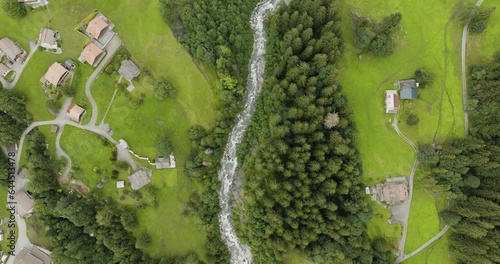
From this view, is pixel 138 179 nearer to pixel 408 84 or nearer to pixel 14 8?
pixel 14 8

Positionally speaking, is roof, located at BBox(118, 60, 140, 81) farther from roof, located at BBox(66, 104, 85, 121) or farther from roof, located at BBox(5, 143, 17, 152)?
roof, located at BBox(5, 143, 17, 152)

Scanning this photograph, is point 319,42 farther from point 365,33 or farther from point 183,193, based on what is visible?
point 183,193

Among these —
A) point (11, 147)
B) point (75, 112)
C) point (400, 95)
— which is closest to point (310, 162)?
point (400, 95)

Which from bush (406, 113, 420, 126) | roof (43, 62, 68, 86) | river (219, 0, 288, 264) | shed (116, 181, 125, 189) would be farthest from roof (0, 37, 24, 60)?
bush (406, 113, 420, 126)

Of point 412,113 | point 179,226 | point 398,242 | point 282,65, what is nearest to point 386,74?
point 412,113

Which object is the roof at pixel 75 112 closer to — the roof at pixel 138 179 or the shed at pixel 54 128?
the shed at pixel 54 128

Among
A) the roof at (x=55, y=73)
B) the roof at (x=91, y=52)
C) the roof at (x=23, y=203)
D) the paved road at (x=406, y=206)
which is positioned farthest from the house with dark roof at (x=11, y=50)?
the paved road at (x=406, y=206)
